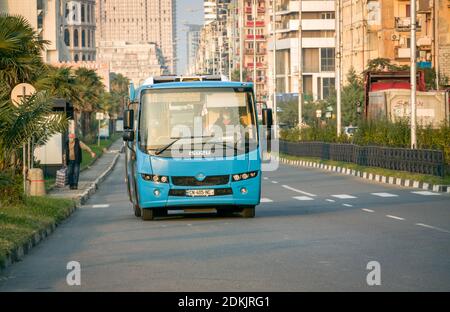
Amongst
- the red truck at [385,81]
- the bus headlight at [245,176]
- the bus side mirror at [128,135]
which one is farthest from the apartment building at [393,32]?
the bus headlight at [245,176]

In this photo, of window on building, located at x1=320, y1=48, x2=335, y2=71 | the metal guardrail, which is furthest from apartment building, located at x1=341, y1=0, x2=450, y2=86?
window on building, located at x1=320, y1=48, x2=335, y2=71

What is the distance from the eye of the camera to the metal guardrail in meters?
39.2

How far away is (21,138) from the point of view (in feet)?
79.2

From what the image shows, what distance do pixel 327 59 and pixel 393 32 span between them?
47.7 metres

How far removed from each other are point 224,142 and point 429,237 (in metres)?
6.53

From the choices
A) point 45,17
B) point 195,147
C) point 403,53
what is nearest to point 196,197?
point 195,147

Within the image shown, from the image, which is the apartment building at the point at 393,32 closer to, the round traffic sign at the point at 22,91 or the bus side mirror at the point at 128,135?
the round traffic sign at the point at 22,91

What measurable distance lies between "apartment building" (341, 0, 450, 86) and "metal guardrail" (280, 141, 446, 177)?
1943cm

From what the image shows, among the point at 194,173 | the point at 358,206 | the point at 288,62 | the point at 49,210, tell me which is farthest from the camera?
the point at 288,62

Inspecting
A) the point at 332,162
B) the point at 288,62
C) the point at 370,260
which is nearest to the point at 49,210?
the point at 370,260

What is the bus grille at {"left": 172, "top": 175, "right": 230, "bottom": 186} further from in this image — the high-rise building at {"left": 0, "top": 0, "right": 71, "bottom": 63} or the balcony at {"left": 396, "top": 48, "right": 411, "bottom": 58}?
the high-rise building at {"left": 0, "top": 0, "right": 71, "bottom": 63}

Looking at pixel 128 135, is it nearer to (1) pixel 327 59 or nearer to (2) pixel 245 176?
(2) pixel 245 176

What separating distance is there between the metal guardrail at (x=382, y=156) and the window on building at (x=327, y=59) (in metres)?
85.2
